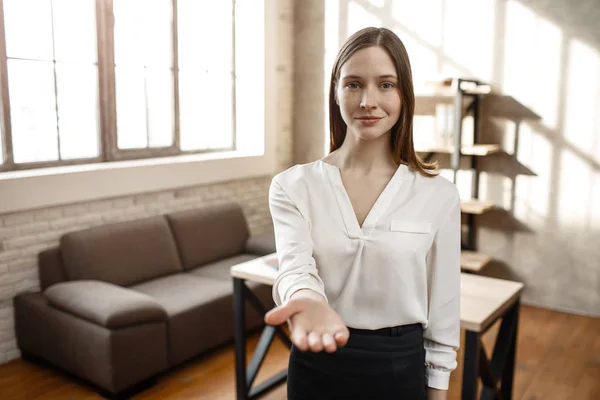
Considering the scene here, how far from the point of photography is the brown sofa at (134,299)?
9.49ft

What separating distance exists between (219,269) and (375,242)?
2890mm

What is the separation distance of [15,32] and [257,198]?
2328mm

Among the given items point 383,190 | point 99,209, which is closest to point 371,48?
point 383,190

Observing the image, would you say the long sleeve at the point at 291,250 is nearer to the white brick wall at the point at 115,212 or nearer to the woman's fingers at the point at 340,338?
the woman's fingers at the point at 340,338

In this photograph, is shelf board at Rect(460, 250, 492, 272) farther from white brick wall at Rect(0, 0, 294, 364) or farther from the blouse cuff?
the blouse cuff

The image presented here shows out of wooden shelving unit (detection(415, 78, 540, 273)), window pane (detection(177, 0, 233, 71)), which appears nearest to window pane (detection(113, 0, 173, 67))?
window pane (detection(177, 0, 233, 71))

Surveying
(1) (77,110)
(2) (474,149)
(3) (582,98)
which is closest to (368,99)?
(1) (77,110)

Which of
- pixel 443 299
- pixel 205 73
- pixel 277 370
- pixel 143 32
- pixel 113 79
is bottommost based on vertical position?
pixel 277 370

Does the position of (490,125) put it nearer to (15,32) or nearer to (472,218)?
(472,218)

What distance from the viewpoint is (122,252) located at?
11.8 feet

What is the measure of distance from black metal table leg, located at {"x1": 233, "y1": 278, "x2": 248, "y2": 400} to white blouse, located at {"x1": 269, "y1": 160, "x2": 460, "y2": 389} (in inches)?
59.2

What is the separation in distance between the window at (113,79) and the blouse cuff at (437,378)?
3015 millimetres

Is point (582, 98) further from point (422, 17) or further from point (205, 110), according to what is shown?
point (205, 110)

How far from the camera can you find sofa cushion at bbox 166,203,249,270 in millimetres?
4031
